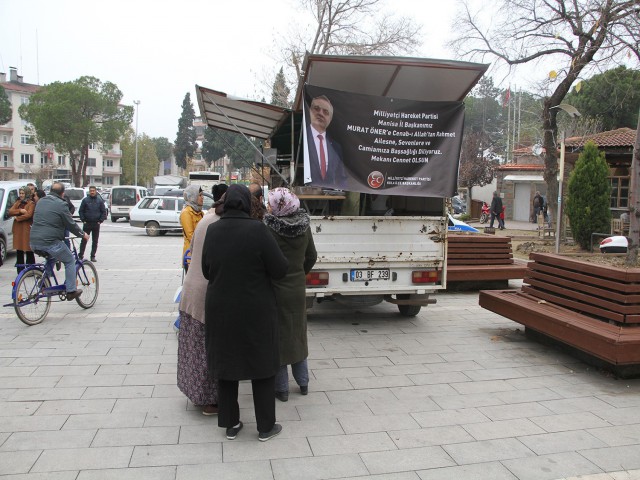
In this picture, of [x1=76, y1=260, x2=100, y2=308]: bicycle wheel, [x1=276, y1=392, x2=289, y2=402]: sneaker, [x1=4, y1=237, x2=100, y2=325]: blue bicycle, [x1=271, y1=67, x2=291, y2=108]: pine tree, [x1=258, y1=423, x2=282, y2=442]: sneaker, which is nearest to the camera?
[x1=258, y1=423, x2=282, y2=442]: sneaker

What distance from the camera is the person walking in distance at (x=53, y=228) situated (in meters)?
6.76

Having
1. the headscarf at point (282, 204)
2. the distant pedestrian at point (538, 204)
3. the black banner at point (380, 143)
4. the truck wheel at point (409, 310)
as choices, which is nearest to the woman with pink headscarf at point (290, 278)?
the headscarf at point (282, 204)

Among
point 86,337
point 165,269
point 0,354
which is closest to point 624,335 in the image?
point 86,337

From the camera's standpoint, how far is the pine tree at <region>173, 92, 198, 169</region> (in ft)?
277

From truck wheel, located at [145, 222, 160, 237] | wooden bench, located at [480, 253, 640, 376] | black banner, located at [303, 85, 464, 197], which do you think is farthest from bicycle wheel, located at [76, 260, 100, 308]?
truck wheel, located at [145, 222, 160, 237]

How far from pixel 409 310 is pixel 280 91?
73.6 feet

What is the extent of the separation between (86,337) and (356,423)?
370 cm

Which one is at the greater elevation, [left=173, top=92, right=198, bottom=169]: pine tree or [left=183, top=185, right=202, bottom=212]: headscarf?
[left=173, top=92, right=198, bottom=169]: pine tree

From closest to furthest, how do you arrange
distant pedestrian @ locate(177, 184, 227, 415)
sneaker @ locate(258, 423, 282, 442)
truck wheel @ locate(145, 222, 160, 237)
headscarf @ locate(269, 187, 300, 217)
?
1. sneaker @ locate(258, 423, 282, 442)
2. distant pedestrian @ locate(177, 184, 227, 415)
3. headscarf @ locate(269, 187, 300, 217)
4. truck wheel @ locate(145, 222, 160, 237)

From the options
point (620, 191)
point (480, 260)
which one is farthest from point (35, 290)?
point (620, 191)

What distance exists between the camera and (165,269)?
12023mm

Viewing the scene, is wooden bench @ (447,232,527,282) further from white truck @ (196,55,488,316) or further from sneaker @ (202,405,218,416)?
sneaker @ (202,405,218,416)

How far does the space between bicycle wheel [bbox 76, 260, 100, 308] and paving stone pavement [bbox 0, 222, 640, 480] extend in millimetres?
629

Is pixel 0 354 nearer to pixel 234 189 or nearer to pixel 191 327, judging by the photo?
pixel 191 327
